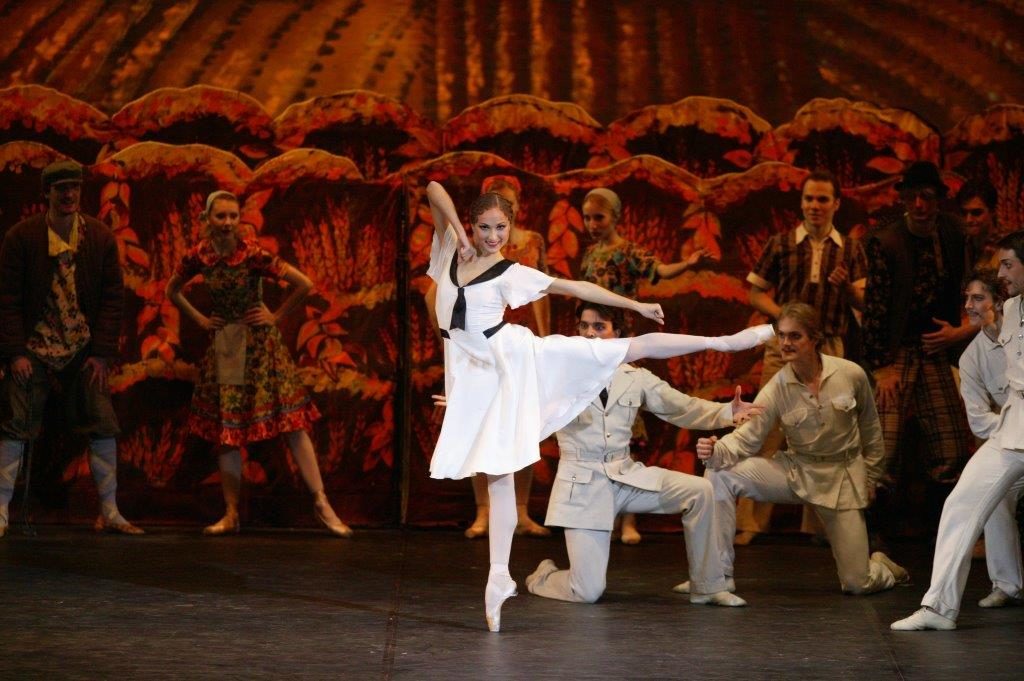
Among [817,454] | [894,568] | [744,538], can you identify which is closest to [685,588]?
[817,454]

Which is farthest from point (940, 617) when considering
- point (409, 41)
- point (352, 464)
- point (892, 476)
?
point (409, 41)

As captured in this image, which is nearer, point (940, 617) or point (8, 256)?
point (940, 617)

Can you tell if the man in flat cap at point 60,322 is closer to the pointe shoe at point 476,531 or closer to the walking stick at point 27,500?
the walking stick at point 27,500

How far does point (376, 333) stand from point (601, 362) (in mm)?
2437

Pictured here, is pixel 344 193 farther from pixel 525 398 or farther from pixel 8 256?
pixel 525 398

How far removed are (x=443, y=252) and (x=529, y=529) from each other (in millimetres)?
2232

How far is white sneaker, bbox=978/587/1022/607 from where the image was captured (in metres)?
5.29

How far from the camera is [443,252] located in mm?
5016

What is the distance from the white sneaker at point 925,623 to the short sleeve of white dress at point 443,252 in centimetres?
186

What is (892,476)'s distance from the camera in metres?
6.76

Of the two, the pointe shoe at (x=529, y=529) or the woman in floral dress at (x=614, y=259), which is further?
the pointe shoe at (x=529, y=529)

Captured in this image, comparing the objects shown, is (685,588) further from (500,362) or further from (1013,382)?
(1013,382)

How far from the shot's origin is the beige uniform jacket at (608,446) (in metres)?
Result: 5.37

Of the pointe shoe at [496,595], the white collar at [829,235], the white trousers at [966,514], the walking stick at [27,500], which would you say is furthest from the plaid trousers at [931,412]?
the walking stick at [27,500]
